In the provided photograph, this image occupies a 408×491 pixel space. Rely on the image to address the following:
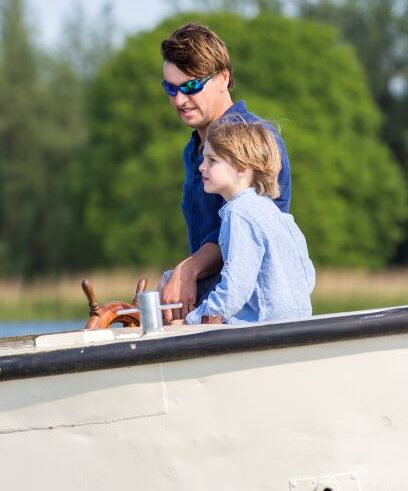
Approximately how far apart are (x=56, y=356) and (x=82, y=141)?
43203 millimetres

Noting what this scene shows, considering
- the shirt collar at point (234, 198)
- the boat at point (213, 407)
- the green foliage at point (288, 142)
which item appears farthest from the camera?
the green foliage at point (288, 142)

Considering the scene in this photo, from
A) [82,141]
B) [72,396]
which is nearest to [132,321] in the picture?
[72,396]

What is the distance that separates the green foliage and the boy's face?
3297 cm

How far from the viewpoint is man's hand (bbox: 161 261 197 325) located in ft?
16.6

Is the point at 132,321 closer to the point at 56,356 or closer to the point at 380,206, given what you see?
the point at 56,356

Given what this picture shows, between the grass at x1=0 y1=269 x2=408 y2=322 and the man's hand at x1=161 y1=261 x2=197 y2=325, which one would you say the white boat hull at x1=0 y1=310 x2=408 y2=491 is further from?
the grass at x1=0 y1=269 x2=408 y2=322

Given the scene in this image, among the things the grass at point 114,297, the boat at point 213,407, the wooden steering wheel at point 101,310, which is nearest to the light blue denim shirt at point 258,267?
the boat at point 213,407

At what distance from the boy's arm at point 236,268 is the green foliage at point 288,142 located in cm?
3310

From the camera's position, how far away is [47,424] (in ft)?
15.3

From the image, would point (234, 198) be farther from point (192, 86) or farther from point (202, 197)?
point (192, 86)

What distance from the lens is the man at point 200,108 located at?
5.04 m

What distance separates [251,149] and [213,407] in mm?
845

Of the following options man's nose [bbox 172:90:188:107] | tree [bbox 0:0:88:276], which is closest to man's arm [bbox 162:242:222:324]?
man's nose [bbox 172:90:188:107]

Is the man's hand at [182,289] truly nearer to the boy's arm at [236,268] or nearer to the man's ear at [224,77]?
the boy's arm at [236,268]
